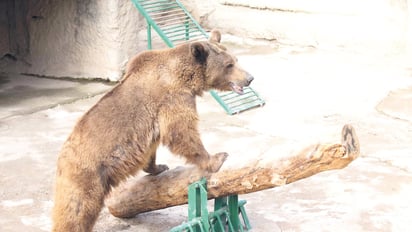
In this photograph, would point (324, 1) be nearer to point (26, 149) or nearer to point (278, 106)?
point (278, 106)

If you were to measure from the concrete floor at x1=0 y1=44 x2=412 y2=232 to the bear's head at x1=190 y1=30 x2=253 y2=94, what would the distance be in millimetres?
538

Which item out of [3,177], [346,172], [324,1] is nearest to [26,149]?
[3,177]

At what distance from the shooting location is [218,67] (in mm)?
6000

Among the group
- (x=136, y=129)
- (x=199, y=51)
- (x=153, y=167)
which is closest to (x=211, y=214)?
(x=153, y=167)

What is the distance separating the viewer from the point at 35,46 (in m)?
12.0

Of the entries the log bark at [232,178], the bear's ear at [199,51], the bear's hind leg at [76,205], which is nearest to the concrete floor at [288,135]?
the log bark at [232,178]

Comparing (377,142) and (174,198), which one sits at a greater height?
(174,198)

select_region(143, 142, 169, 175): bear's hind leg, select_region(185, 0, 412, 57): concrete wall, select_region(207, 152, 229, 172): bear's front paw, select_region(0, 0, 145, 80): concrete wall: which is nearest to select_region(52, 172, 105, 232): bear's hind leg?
select_region(143, 142, 169, 175): bear's hind leg

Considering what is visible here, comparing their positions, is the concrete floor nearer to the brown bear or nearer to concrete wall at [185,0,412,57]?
concrete wall at [185,0,412,57]

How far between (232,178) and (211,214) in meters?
0.43

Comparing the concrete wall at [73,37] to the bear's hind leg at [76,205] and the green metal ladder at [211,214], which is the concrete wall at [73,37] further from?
the bear's hind leg at [76,205]

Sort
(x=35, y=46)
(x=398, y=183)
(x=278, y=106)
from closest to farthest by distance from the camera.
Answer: (x=398, y=183), (x=278, y=106), (x=35, y=46)

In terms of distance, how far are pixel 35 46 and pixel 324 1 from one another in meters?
4.48

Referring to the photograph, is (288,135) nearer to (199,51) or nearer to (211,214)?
(211,214)
